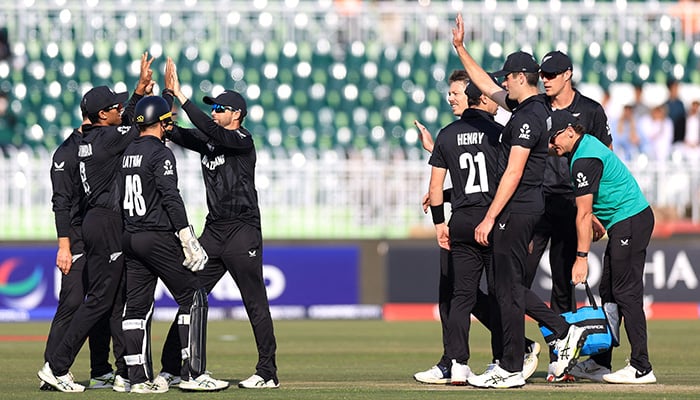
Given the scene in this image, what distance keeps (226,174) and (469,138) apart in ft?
5.85

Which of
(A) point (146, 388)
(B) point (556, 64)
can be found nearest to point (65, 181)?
(A) point (146, 388)

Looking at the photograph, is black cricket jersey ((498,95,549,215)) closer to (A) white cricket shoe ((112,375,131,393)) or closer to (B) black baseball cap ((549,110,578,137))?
(B) black baseball cap ((549,110,578,137))

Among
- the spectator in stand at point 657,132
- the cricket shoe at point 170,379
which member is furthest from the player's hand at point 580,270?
the spectator in stand at point 657,132

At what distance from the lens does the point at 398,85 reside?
23156 mm

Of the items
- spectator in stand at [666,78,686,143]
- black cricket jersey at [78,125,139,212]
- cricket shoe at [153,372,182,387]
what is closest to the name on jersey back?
black cricket jersey at [78,125,139,212]

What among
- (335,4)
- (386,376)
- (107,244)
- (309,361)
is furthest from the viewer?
(335,4)

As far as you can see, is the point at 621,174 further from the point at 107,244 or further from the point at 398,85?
the point at 398,85

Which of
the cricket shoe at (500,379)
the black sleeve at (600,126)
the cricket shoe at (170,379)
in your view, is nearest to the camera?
the cricket shoe at (500,379)

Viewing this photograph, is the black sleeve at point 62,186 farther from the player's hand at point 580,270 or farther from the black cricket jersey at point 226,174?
the player's hand at point 580,270

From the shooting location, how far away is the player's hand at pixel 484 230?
9234 millimetres

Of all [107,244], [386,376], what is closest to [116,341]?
[107,244]

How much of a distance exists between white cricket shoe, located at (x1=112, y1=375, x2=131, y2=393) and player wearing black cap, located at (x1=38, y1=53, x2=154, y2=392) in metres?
0.03

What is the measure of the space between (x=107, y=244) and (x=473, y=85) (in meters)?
2.93

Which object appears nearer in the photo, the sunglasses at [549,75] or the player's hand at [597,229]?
the sunglasses at [549,75]
